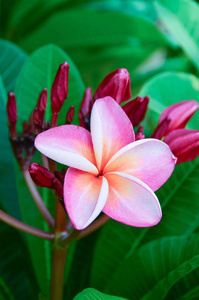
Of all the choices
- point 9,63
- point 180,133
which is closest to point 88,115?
point 180,133

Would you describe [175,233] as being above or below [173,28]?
below

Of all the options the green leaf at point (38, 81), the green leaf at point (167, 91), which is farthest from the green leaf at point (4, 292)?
the green leaf at point (167, 91)

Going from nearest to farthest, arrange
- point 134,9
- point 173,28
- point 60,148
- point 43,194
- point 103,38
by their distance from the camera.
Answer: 1. point 60,148
2. point 43,194
3. point 173,28
4. point 103,38
5. point 134,9

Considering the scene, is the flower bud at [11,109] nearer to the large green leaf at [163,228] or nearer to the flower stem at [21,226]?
the flower stem at [21,226]

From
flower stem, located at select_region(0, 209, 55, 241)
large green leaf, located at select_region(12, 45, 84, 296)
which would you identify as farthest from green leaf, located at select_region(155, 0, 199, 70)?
flower stem, located at select_region(0, 209, 55, 241)

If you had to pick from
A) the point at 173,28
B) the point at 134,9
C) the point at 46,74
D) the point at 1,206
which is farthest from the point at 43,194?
the point at 134,9

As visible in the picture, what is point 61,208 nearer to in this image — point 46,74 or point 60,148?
point 60,148
